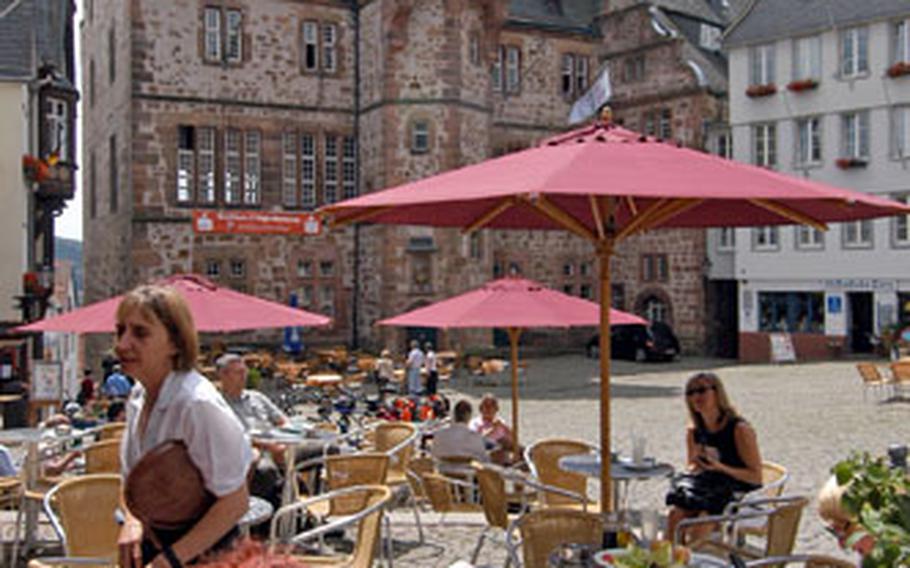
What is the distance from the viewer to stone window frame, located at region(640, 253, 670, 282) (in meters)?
34.8

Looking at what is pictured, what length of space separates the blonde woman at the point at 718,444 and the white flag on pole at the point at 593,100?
26.4 meters

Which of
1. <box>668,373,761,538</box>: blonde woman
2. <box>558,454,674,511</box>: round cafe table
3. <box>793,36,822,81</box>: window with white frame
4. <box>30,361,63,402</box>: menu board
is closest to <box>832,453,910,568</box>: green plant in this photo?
<box>668,373,761,538</box>: blonde woman

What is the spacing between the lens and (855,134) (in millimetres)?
30969

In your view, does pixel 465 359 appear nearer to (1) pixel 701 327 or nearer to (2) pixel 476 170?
(1) pixel 701 327

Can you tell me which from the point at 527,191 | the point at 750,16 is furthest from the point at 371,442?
the point at 750,16

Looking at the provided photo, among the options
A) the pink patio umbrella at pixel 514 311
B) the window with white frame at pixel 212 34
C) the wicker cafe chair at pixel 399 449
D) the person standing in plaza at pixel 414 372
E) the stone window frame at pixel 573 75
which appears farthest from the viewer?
the stone window frame at pixel 573 75

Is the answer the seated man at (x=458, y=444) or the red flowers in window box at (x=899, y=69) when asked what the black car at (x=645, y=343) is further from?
the seated man at (x=458, y=444)

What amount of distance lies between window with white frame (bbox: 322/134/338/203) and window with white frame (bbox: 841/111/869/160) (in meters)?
14.9

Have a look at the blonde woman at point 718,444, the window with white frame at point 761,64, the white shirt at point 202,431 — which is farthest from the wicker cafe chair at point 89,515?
the window with white frame at point 761,64

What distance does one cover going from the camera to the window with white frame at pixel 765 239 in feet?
107

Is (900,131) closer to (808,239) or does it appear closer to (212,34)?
(808,239)

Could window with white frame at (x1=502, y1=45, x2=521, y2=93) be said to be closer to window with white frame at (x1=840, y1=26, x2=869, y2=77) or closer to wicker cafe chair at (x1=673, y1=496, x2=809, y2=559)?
window with white frame at (x1=840, y1=26, x2=869, y2=77)

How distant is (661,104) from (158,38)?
15982 millimetres

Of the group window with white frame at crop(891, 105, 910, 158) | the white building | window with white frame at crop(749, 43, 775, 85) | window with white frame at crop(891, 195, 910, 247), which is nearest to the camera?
window with white frame at crop(891, 195, 910, 247)
